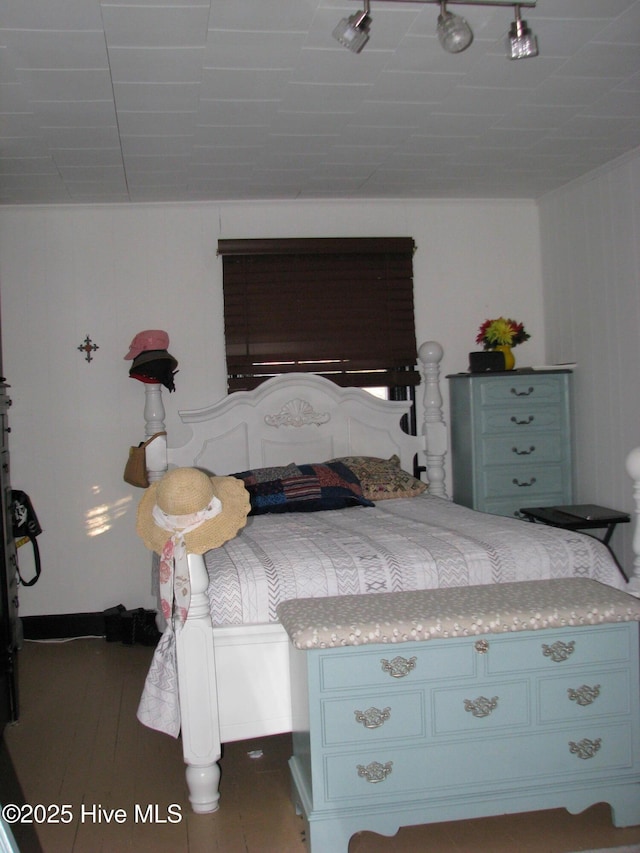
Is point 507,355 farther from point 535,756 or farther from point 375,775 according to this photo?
point 375,775

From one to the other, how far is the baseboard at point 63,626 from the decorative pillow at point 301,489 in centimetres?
132

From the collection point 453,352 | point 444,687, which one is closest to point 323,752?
point 444,687

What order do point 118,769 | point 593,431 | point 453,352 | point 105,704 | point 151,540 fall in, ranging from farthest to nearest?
point 453,352 < point 593,431 < point 105,704 < point 118,769 < point 151,540

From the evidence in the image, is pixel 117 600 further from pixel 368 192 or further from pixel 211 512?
pixel 368 192

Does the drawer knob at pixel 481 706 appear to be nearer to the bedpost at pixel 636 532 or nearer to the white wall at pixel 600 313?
the bedpost at pixel 636 532

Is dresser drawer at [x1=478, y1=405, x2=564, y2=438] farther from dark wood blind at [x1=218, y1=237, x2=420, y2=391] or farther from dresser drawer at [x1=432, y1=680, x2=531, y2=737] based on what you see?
dresser drawer at [x1=432, y1=680, x2=531, y2=737]

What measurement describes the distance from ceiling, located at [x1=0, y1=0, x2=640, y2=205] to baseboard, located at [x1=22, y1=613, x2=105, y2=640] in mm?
2360

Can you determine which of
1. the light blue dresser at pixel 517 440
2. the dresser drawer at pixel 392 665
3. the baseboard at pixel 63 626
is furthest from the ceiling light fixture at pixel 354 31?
the baseboard at pixel 63 626

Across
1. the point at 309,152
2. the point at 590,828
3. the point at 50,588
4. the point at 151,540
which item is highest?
the point at 309,152

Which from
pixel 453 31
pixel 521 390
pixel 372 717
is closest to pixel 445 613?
pixel 372 717

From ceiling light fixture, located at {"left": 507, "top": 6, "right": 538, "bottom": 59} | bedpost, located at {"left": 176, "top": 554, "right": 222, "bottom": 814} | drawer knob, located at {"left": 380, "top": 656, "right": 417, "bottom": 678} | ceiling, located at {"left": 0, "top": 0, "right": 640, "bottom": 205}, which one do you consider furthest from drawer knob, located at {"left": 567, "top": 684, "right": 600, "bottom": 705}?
ceiling, located at {"left": 0, "top": 0, "right": 640, "bottom": 205}

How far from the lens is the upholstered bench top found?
2.19 m

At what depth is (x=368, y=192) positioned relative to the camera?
4.63m

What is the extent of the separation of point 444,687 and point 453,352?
293 cm
